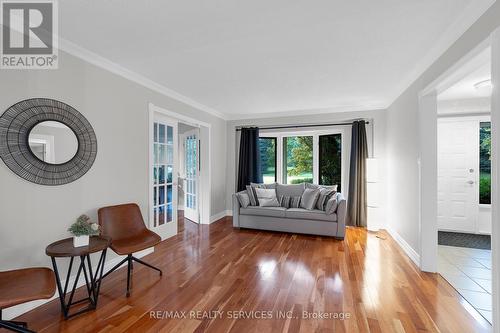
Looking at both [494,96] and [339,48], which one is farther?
[339,48]

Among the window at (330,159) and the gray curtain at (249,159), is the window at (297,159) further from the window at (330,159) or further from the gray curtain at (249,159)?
the gray curtain at (249,159)

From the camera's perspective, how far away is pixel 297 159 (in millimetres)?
5328

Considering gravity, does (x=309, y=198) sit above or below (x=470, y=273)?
above

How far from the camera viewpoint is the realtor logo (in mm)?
1788

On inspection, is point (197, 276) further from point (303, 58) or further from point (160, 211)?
point (303, 58)

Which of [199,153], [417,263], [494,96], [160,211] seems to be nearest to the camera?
[494,96]

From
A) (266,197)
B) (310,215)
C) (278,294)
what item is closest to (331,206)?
(310,215)

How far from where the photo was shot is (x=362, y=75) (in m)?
3.06

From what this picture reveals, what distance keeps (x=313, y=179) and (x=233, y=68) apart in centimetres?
324

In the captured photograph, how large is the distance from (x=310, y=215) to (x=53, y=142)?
11.9 ft

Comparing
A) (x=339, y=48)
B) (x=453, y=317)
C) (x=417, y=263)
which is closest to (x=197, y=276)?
(x=453, y=317)

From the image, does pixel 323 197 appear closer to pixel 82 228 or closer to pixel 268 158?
pixel 268 158

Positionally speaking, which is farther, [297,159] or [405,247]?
[297,159]

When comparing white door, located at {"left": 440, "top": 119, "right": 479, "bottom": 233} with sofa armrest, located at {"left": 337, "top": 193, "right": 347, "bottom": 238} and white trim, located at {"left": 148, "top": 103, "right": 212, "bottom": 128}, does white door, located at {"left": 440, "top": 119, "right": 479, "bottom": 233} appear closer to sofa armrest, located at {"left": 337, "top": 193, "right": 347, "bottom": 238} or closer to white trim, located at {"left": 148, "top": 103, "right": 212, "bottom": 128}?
sofa armrest, located at {"left": 337, "top": 193, "right": 347, "bottom": 238}
